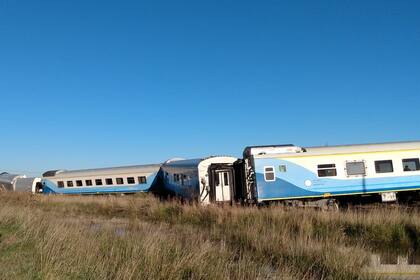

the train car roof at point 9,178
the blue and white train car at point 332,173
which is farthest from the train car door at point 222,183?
the train car roof at point 9,178

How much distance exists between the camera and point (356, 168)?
19.3 meters

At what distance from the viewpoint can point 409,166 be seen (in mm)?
19562

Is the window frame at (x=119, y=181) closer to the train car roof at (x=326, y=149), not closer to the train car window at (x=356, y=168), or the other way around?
the train car roof at (x=326, y=149)

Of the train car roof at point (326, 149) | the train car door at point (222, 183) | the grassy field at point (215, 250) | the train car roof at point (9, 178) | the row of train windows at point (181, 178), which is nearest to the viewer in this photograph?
the grassy field at point (215, 250)

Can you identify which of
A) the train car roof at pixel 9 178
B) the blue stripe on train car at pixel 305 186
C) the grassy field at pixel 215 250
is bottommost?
the grassy field at pixel 215 250

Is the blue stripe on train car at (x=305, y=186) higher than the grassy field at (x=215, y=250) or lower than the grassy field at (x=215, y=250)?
higher

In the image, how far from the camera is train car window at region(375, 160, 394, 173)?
19.4m

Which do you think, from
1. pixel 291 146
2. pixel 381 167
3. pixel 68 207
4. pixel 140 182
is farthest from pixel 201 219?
pixel 140 182

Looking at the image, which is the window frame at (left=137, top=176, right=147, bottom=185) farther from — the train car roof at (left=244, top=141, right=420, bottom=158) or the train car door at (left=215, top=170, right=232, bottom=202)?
the train car roof at (left=244, top=141, right=420, bottom=158)

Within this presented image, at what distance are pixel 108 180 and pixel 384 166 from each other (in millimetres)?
21810

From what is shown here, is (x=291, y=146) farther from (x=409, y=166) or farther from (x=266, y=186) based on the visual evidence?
(x=409, y=166)

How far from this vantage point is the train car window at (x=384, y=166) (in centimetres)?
1944

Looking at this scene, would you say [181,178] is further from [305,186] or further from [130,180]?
[130,180]

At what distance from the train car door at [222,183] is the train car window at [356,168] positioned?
505cm
